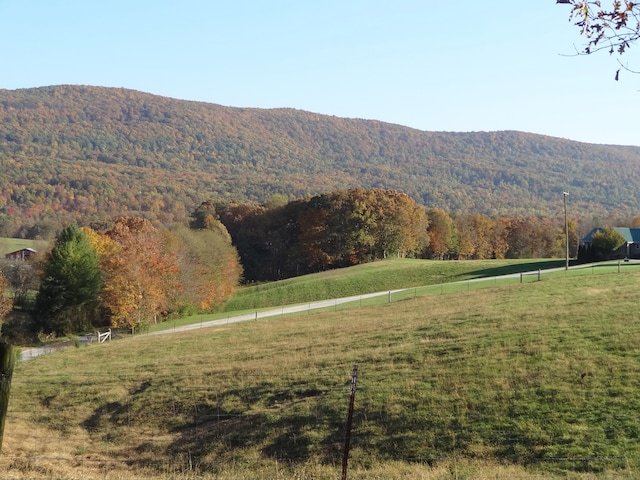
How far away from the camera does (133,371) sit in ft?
99.9

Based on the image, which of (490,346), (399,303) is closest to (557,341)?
(490,346)

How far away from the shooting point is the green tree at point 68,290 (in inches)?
2304

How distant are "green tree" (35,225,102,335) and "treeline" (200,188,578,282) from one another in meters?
44.7

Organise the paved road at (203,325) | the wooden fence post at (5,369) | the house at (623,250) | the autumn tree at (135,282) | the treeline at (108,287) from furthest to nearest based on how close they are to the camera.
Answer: the house at (623,250) → the treeline at (108,287) → the autumn tree at (135,282) → the paved road at (203,325) → the wooden fence post at (5,369)

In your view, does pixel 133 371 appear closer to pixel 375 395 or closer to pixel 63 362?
pixel 63 362

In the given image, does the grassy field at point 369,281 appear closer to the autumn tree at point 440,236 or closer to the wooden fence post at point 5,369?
the autumn tree at point 440,236

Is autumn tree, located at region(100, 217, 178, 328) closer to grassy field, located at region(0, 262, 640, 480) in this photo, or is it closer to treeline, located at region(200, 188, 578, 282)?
grassy field, located at region(0, 262, 640, 480)

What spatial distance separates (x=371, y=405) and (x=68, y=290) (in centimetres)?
4572

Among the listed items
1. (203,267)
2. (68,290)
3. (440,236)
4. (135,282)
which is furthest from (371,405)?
(440,236)

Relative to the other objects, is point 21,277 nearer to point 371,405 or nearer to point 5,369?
point 371,405

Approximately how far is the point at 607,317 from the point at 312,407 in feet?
50.1

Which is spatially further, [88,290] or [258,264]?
[258,264]

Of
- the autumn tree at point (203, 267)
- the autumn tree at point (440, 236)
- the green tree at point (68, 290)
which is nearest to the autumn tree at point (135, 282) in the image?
the green tree at point (68, 290)

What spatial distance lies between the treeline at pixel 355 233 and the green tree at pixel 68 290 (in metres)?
44.7
